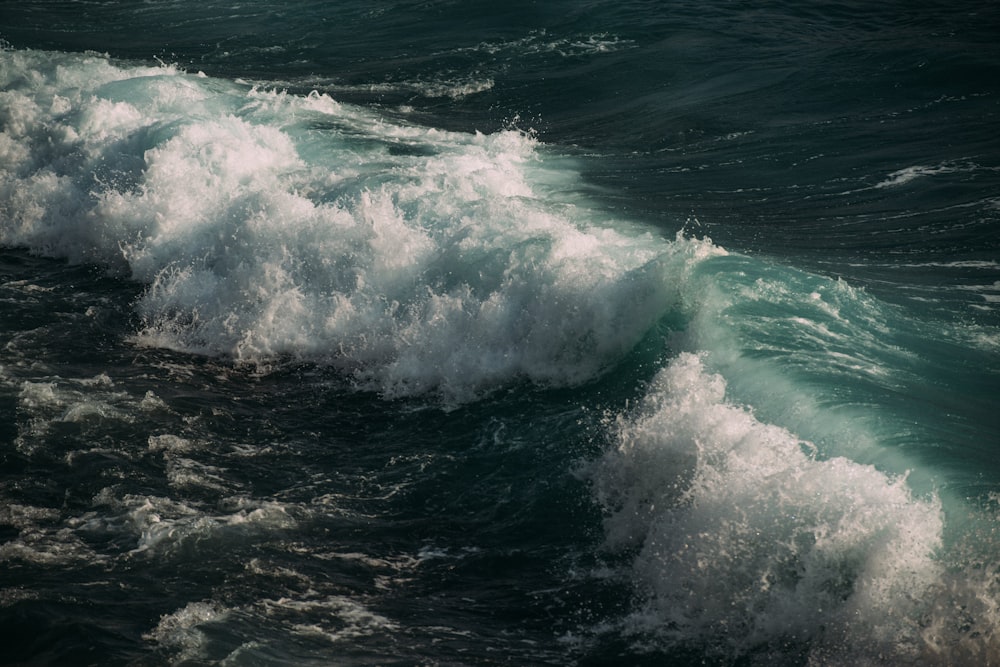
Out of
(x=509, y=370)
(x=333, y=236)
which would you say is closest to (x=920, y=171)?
(x=509, y=370)

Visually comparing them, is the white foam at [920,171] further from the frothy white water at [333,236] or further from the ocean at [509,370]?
the frothy white water at [333,236]

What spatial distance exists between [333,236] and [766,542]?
8.11m

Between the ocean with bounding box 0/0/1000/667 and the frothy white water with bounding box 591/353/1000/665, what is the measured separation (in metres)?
0.03

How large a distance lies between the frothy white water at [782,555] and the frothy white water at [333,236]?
258 centimetres

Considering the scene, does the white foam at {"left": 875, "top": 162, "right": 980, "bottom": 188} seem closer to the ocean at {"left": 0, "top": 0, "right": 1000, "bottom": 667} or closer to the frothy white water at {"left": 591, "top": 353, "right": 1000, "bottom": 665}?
the ocean at {"left": 0, "top": 0, "right": 1000, "bottom": 667}

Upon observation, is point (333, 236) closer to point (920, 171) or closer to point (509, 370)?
point (509, 370)

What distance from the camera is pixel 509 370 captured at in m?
11.6

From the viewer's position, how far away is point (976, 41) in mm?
21125

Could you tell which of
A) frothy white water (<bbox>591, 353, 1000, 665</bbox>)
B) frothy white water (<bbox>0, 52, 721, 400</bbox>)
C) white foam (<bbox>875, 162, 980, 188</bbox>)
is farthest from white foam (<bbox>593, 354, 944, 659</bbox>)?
white foam (<bbox>875, 162, 980, 188</bbox>)

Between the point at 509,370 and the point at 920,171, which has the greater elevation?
the point at 920,171

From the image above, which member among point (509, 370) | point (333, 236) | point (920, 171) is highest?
point (333, 236)

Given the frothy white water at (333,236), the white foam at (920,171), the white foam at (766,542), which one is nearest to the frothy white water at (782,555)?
the white foam at (766,542)

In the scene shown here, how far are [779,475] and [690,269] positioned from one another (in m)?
3.69

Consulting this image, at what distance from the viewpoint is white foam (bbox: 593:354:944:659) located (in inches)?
283
